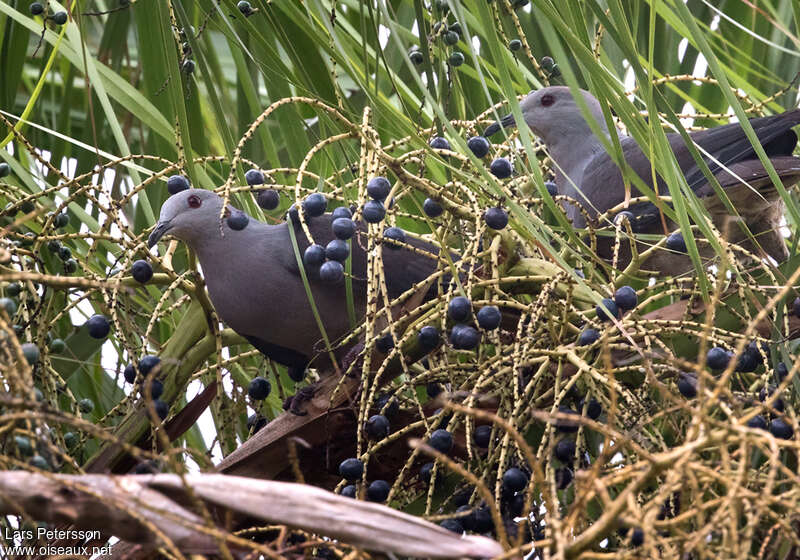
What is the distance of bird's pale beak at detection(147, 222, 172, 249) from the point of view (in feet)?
7.13

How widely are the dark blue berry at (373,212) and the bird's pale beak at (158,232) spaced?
2.16 ft

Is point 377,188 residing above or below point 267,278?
above

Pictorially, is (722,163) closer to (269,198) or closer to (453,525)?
(269,198)

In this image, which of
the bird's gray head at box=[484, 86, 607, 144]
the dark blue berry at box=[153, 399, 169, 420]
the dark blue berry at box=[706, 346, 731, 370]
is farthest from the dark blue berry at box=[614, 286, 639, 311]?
the bird's gray head at box=[484, 86, 607, 144]

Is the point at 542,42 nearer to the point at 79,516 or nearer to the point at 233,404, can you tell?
A: the point at 233,404

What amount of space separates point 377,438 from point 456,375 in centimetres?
17

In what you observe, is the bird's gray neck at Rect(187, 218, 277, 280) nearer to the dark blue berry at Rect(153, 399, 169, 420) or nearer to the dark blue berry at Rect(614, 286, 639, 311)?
the dark blue berry at Rect(153, 399, 169, 420)

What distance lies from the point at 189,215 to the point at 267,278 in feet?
0.70

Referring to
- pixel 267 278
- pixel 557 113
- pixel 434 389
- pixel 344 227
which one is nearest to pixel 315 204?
pixel 344 227

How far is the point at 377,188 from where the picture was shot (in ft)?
5.60

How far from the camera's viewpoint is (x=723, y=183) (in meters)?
2.62

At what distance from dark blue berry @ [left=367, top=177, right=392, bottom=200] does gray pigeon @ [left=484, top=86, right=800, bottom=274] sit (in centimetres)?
70

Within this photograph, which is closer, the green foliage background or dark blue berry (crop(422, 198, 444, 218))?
the green foliage background

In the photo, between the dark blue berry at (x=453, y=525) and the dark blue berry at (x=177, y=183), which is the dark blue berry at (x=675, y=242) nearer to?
the dark blue berry at (x=453, y=525)
